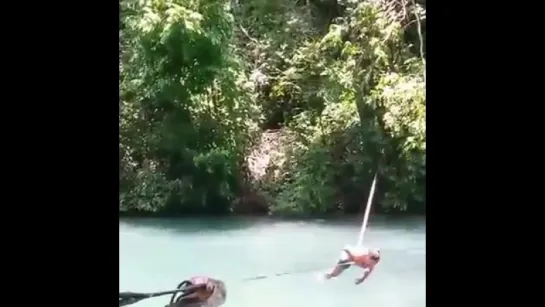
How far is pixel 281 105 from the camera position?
1.53m

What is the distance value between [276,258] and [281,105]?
0.36m

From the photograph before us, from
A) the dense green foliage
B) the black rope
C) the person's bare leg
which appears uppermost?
the dense green foliage

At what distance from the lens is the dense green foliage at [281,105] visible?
1496 millimetres

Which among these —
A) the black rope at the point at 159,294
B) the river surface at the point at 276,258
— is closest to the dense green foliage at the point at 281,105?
the river surface at the point at 276,258

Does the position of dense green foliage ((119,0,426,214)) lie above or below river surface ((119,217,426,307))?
above

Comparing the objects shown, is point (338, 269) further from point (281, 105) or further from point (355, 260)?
point (281, 105)

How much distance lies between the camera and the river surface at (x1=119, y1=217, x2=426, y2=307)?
1.45 metres

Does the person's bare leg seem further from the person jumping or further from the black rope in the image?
the black rope

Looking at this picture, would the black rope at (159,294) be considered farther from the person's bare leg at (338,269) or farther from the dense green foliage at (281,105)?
the person's bare leg at (338,269)

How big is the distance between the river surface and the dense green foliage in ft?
0.15

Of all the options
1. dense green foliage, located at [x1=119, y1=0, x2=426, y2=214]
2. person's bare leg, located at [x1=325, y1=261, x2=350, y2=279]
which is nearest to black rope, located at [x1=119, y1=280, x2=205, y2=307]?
dense green foliage, located at [x1=119, y1=0, x2=426, y2=214]

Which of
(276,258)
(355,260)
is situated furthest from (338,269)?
(276,258)
